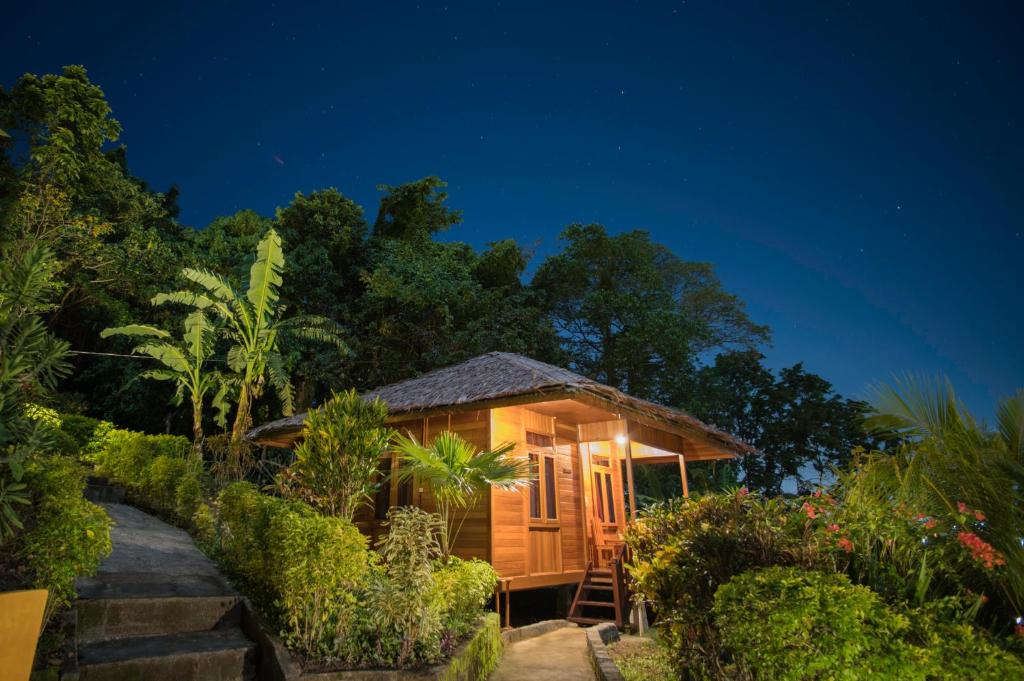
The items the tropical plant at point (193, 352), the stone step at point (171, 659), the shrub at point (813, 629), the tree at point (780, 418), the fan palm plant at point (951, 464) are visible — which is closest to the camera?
the shrub at point (813, 629)

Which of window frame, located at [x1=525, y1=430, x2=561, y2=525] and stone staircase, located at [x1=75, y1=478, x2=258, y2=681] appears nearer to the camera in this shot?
stone staircase, located at [x1=75, y1=478, x2=258, y2=681]

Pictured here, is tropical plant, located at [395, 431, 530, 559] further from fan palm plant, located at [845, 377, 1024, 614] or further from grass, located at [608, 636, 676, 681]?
fan palm plant, located at [845, 377, 1024, 614]

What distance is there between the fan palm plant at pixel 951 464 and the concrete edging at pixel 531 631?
5.08 m

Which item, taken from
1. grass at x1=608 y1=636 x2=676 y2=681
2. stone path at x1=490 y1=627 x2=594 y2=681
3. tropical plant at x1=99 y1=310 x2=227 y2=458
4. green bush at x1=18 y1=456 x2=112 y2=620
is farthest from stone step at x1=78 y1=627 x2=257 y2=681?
tropical plant at x1=99 y1=310 x2=227 y2=458

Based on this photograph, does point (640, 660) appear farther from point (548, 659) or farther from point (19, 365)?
point (19, 365)

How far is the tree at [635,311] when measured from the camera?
21281 millimetres

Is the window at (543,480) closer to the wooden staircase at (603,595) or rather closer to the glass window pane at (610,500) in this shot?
the wooden staircase at (603,595)

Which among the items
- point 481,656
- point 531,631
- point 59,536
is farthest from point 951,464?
point 59,536

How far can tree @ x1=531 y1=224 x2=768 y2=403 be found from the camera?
21281mm

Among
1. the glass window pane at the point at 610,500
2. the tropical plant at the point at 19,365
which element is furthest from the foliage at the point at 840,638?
the glass window pane at the point at 610,500

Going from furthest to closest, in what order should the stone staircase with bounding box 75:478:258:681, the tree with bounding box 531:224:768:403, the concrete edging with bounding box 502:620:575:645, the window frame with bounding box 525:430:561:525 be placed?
the tree with bounding box 531:224:768:403, the window frame with bounding box 525:430:561:525, the concrete edging with bounding box 502:620:575:645, the stone staircase with bounding box 75:478:258:681

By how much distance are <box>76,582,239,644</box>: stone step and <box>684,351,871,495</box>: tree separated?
20.7 m

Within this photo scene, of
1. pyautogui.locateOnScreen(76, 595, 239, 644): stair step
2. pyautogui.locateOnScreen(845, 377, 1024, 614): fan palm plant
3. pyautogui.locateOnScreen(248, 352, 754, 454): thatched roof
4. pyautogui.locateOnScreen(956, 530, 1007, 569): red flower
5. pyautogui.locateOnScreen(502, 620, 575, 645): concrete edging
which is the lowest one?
pyautogui.locateOnScreen(502, 620, 575, 645): concrete edging

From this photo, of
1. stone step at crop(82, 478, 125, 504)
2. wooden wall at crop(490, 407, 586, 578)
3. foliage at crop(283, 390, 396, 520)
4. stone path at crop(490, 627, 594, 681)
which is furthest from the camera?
stone step at crop(82, 478, 125, 504)
